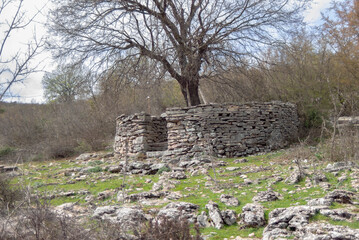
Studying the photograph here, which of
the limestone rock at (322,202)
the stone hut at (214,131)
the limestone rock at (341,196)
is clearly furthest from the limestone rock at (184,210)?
the stone hut at (214,131)

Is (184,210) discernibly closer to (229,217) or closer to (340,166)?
(229,217)

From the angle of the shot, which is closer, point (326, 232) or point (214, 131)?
point (326, 232)

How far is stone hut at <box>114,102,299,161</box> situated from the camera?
1031 cm

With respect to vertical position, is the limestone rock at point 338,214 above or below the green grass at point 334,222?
above

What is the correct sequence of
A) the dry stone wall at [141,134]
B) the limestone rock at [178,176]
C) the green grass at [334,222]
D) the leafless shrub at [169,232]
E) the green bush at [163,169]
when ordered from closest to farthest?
the leafless shrub at [169,232] < the green grass at [334,222] < the limestone rock at [178,176] < the green bush at [163,169] < the dry stone wall at [141,134]

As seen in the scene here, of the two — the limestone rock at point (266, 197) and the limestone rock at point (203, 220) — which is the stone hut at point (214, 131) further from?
the limestone rock at point (203, 220)

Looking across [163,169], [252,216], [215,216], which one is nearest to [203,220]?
[215,216]

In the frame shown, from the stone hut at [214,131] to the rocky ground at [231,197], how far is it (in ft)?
4.35

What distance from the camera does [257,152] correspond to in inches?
423

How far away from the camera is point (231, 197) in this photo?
4.73 m

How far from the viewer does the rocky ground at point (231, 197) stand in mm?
3398

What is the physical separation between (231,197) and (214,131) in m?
5.68

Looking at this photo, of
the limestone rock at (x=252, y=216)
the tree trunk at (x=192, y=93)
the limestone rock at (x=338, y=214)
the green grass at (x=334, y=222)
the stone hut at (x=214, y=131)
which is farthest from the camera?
the tree trunk at (x=192, y=93)

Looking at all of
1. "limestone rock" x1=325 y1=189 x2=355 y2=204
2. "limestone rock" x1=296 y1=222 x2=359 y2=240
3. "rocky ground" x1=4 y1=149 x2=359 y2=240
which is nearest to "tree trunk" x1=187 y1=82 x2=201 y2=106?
"rocky ground" x1=4 y1=149 x2=359 y2=240
